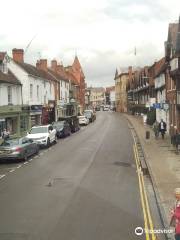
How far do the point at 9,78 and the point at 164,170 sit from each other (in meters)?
29.0

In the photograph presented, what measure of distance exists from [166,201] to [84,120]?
184 ft

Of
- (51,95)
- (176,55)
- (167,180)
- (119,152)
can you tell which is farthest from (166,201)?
(51,95)

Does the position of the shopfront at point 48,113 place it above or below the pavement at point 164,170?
above

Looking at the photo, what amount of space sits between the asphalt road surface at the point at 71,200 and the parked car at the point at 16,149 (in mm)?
731

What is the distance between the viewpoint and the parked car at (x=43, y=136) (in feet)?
122

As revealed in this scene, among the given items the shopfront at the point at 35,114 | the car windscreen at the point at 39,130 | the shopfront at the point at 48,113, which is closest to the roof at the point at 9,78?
the shopfront at the point at 35,114

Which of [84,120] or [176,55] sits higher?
[176,55]

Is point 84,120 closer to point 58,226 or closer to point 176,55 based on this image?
point 176,55

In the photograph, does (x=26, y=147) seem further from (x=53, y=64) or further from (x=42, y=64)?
(x=53, y=64)

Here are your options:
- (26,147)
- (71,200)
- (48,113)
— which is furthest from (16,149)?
(48,113)

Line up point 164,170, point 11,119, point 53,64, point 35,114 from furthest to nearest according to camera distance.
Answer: point 53,64 → point 35,114 → point 11,119 → point 164,170

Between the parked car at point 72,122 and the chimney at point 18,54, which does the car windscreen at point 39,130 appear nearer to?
the parked car at point 72,122

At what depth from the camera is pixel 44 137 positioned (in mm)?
37406

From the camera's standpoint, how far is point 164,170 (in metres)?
23.7
